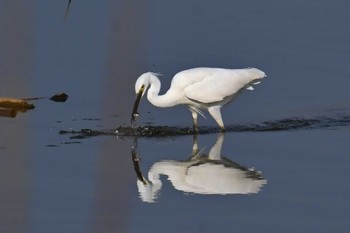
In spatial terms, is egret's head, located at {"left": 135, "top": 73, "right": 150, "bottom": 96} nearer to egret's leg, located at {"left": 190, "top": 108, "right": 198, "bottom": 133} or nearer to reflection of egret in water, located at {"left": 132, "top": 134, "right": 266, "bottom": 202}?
egret's leg, located at {"left": 190, "top": 108, "right": 198, "bottom": 133}

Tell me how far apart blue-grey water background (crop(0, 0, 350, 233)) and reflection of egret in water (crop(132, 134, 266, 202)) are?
0.24 feet

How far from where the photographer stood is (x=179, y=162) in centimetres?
779

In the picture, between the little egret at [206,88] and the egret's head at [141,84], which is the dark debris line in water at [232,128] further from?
the egret's head at [141,84]

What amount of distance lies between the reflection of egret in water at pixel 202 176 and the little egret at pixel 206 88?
1.04 m

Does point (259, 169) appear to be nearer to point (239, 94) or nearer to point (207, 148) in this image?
point (207, 148)

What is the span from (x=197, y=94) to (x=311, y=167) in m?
1.76

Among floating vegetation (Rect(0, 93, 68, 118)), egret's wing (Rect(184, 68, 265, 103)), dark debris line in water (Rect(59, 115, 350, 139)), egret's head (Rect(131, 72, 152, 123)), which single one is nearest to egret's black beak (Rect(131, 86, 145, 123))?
egret's head (Rect(131, 72, 152, 123))

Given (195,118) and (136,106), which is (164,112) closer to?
(195,118)

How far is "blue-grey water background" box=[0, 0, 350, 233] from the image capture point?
3162 millimetres

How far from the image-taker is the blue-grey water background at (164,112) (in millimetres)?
3162

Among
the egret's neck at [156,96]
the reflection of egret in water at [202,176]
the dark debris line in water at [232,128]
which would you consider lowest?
the reflection of egret in water at [202,176]

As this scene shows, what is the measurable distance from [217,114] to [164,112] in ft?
2.49

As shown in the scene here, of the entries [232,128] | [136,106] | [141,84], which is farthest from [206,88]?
[136,106]

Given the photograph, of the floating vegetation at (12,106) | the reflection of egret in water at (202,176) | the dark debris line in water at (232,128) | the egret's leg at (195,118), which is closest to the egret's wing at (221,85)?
the egret's leg at (195,118)
